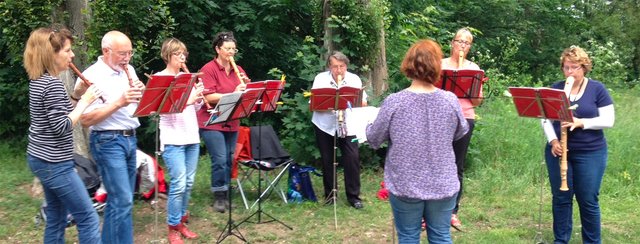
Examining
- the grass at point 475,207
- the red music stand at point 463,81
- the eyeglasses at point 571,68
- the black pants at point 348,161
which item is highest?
the eyeglasses at point 571,68

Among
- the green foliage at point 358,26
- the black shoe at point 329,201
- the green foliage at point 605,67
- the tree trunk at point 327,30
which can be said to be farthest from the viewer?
the green foliage at point 605,67

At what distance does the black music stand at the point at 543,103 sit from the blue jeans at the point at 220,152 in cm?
272

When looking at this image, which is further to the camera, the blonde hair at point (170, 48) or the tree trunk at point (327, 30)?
the tree trunk at point (327, 30)

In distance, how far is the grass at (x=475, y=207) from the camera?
536 centimetres

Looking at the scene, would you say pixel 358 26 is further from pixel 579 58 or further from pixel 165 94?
pixel 165 94

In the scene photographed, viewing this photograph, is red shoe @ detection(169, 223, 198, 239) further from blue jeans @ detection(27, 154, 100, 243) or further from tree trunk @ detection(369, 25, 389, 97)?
tree trunk @ detection(369, 25, 389, 97)

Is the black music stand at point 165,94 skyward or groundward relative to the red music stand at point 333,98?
skyward

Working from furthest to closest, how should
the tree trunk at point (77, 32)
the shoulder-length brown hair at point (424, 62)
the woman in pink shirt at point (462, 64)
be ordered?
1. the tree trunk at point (77, 32)
2. the woman in pink shirt at point (462, 64)
3. the shoulder-length brown hair at point (424, 62)

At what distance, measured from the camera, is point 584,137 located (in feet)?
14.8

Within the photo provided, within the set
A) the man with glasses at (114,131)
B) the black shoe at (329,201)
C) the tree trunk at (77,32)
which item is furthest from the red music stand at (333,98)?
the tree trunk at (77,32)

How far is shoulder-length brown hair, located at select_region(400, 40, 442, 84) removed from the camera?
10.6 ft

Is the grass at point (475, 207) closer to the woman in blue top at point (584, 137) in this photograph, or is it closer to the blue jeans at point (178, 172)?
the blue jeans at point (178, 172)

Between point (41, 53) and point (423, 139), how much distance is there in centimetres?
232

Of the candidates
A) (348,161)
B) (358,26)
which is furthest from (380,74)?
(348,161)
